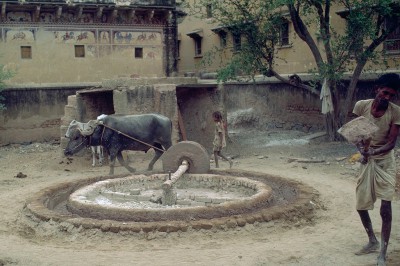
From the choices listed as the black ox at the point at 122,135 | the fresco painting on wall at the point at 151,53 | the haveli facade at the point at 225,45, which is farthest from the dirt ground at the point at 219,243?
the fresco painting on wall at the point at 151,53

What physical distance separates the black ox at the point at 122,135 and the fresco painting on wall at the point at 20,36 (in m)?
9.75

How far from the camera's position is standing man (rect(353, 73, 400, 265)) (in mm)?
5164

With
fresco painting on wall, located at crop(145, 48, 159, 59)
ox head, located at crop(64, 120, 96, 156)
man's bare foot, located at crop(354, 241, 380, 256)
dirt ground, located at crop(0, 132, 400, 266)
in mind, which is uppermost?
fresco painting on wall, located at crop(145, 48, 159, 59)

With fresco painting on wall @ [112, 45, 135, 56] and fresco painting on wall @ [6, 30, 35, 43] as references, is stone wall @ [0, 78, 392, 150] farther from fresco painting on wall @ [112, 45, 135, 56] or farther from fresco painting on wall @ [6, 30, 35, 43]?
fresco painting on wall @ [112, 45, 135, 56]

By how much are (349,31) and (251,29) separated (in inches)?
119

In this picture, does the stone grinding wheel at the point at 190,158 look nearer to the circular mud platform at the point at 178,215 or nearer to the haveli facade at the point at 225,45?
the circular mud platform at the point at 178,215

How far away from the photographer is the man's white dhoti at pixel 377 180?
5.18 meters

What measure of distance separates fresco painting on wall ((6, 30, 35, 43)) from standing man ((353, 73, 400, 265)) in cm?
1632

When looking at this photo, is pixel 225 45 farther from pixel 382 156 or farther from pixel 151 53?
pixel 382 156

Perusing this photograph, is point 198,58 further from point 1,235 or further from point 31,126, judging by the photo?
point 1,235

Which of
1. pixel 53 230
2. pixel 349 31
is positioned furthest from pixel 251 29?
pixel 53 230

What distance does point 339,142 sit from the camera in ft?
49.9

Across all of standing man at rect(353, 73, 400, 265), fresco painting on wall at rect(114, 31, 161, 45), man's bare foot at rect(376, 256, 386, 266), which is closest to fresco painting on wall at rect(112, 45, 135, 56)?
fresco painting on wall at rect(114, 31, 161, 45)

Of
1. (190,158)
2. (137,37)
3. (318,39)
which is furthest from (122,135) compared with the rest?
(137,37)
